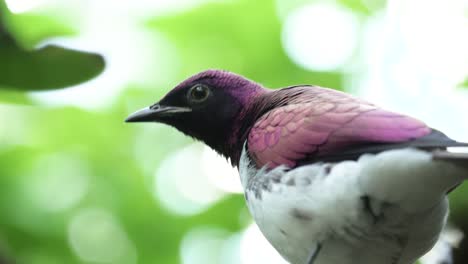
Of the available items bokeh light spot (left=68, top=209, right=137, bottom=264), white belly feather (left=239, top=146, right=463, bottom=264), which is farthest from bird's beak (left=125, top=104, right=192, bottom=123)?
bokeh light spot (left=68, top=209, right=137, bottom=264)

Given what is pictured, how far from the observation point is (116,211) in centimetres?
742

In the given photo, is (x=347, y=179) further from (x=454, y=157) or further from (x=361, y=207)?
(x=454, y=157)

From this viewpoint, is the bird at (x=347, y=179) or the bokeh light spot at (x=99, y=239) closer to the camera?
the bird at (x=347, y=179)

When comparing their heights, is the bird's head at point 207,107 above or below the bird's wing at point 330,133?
below

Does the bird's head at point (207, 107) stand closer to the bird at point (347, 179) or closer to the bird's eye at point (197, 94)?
the bird's eye at point (197, 94)

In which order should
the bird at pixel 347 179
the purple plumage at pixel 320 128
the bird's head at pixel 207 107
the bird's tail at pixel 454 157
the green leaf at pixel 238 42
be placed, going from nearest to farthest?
the bird's tail at pixel 454 157, the bird at pixel 347 179, the purple plumage at pixel 320 128, the bird's head at pixel 207 107, the green leaf at pixel 238 42

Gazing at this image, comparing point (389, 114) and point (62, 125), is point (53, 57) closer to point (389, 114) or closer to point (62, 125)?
point (389, 114)

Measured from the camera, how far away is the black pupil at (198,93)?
410 cm

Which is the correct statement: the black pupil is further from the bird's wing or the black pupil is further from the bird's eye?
the bird's wing

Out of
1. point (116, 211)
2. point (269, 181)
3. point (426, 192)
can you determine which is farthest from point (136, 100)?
point (426, 192)

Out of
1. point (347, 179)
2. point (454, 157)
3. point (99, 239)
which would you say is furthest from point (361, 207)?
point (99, 239)

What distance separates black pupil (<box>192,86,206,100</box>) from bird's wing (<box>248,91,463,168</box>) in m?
0.61

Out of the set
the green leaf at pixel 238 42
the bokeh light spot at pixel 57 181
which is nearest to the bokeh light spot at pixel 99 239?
the bokeh light spot at pixel 57 181

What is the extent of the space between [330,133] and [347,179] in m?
0.23
